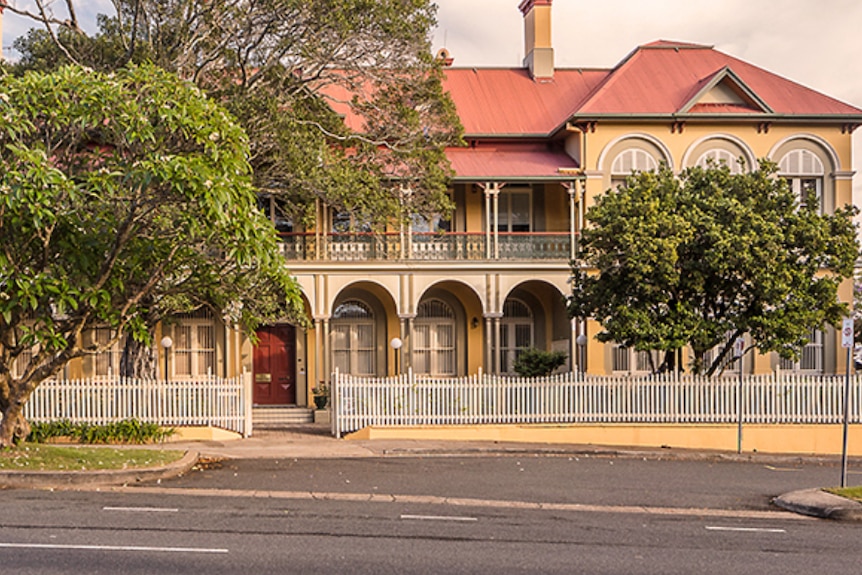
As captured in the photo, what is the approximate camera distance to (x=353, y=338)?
30.6 m

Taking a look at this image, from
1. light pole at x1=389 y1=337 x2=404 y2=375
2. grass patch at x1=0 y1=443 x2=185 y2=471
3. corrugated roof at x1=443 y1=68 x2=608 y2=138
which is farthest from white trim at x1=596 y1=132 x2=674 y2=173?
grass patch at x1=0 y1=443 x2=185 y2=471

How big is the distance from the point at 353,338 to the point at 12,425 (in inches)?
579

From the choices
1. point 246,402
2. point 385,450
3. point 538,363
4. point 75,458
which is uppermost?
point 538,363

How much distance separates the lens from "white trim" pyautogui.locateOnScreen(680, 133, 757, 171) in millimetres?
29781

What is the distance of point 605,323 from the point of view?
2405 centimetres

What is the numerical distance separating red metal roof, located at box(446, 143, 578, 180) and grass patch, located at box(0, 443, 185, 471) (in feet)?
45.0

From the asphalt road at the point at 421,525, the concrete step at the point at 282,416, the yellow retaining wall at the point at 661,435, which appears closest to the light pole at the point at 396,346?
the concrete step at the point at 282,416

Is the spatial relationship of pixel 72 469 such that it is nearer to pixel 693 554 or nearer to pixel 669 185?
pixel 693 554

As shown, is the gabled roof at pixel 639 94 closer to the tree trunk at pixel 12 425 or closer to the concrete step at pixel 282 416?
the concrete step at pixel 282 416

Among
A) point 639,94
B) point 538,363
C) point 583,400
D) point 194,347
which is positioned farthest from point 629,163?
point 194,347

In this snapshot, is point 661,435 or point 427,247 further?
point 427,247

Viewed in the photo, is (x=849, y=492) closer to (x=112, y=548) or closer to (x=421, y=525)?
(x=421, y=525)

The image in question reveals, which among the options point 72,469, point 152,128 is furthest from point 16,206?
point 72,469

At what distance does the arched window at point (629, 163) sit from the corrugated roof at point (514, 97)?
7.70 ft
